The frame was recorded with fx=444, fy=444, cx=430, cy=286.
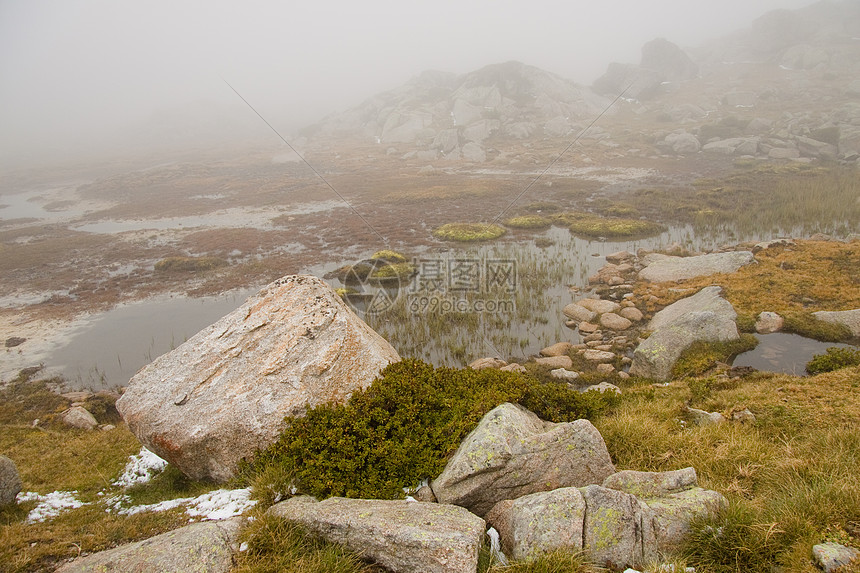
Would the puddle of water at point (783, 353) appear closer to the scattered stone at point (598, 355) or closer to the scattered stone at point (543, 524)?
the scattered stone at point (598, 355)

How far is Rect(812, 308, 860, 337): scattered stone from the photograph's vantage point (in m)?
14.6

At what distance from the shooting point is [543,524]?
224 inches

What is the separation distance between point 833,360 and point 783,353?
6.71ft

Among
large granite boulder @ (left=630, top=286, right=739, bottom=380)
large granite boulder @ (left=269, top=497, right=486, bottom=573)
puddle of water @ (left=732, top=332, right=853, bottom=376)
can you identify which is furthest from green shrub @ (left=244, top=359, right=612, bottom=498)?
puddle of water @ (left=732, top=332, right=853, bottom=376)


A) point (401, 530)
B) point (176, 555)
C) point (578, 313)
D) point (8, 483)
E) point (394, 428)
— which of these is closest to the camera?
point (401, 530)

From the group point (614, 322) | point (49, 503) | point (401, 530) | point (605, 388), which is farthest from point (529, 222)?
point (401, 530)

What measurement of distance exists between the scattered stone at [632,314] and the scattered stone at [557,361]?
499cm

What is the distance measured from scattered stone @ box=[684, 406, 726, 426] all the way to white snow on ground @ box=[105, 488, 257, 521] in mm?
9415

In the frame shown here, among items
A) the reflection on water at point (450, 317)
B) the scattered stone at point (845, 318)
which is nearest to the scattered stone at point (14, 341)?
the reflection on water at point (450, 317)

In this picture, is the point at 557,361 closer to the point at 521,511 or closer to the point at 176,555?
the point at 521,511

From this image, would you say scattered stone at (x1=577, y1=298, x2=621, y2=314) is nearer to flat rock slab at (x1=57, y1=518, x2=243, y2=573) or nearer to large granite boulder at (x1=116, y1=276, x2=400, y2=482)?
large granite boulder at (x1=116, y1=276, x2=400, y2=482)

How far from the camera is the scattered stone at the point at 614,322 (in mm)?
20109

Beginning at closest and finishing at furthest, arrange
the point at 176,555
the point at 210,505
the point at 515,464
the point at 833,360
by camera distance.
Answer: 1. the point at 176,555
2. the point at 515,464
3. the point at 210,505
4. the point at 833,360

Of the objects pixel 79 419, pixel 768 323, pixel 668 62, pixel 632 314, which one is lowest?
pixel 79 419
